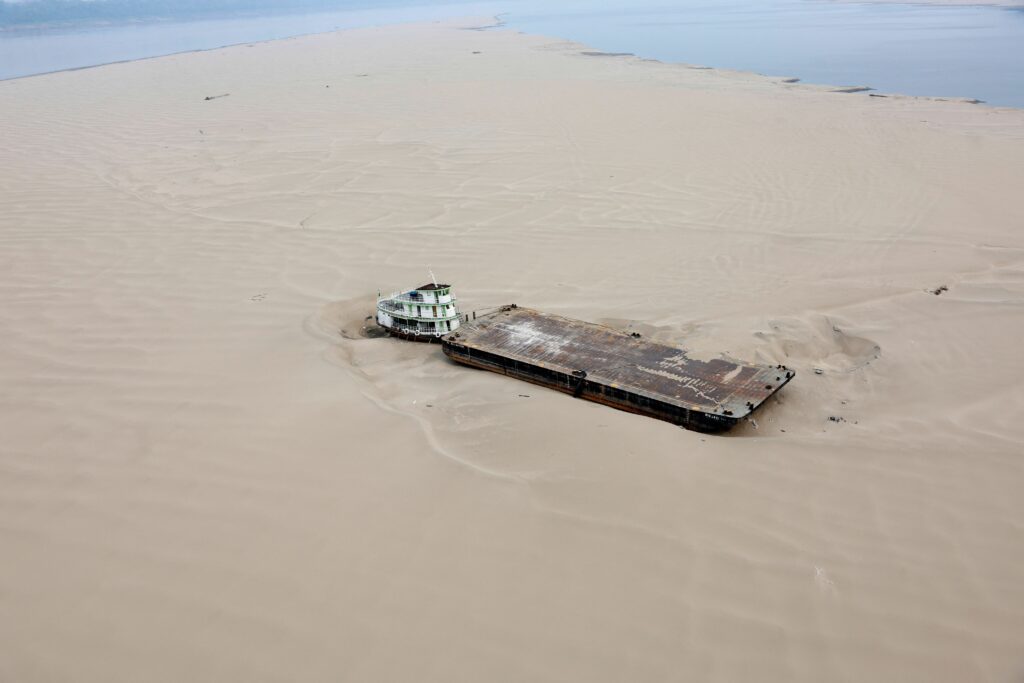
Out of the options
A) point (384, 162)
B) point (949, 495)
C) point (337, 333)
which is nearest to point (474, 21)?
point (384, 162)

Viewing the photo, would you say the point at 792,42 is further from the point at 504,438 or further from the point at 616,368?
the point at 504,438

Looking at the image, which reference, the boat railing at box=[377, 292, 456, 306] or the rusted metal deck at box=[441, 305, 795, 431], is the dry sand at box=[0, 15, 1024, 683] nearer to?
the rusted metal deck at box=[441, 305, 795, 431]

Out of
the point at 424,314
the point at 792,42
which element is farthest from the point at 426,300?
the point at 792,42

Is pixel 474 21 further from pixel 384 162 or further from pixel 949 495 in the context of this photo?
pixel 949 495

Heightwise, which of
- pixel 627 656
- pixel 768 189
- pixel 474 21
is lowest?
pixel 627 656

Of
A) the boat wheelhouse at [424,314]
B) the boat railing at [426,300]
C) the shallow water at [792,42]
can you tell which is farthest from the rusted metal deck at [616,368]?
the shallow water at [792,42]

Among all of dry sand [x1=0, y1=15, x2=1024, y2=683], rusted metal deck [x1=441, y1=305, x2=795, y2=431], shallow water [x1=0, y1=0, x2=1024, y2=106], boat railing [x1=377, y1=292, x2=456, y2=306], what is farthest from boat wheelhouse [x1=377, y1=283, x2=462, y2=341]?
shallow water [x1=0, y1=0, x2=1024, y2=106]

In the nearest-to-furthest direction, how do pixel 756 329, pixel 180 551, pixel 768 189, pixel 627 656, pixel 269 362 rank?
pixel 627 656
pixel 180 551
pixel 269 362
pixel 756 329
pixel 768 189
